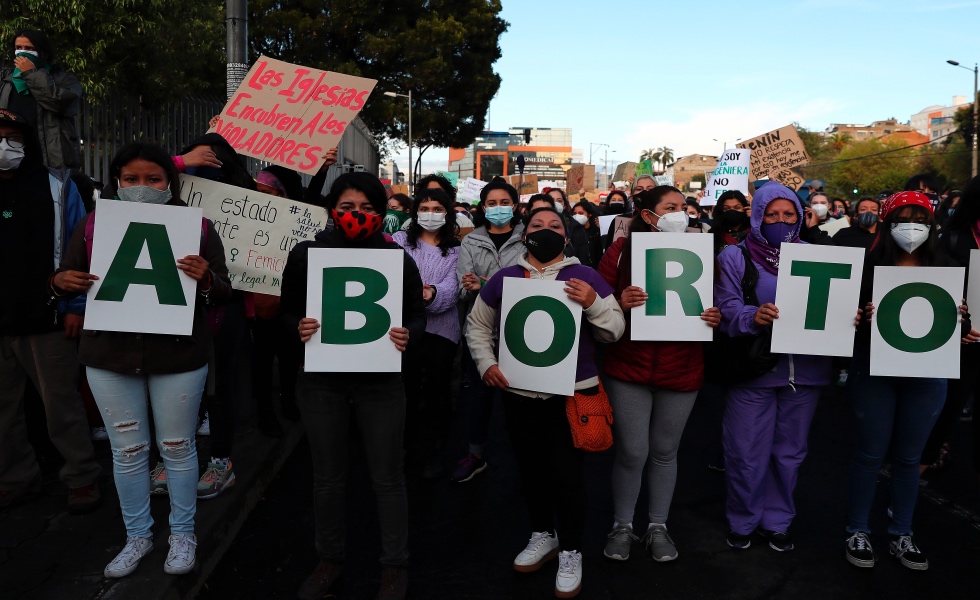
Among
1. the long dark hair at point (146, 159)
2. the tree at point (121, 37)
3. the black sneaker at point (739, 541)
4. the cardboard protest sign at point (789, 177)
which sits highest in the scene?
the tree at point (121, 37)

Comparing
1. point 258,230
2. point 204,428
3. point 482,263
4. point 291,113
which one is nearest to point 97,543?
point 204,428

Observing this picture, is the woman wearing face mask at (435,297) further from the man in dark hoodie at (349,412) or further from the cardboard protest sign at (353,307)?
the cardboard protest sign at (353,307)

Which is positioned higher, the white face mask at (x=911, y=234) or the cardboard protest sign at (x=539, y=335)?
the white face mask at (x=911, y=234)

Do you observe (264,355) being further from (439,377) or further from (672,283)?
(672,283)

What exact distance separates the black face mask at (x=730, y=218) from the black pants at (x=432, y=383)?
1999mm

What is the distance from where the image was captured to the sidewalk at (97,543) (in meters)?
3.48

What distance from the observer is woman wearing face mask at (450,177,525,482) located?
5.21m

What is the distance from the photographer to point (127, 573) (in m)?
3.54

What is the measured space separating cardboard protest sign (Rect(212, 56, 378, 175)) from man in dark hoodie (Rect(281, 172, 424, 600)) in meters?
1.67

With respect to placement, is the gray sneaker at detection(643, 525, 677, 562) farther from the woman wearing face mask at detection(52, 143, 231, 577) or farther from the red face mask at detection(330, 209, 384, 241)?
the woman wearing face mask at detection(52, 143, 231, 577)

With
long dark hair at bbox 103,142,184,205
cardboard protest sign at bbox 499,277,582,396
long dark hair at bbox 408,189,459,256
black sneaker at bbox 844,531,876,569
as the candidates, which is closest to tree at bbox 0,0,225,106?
long dark hair at bbox 408,189,459,256

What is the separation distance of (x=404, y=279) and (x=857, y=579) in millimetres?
2719

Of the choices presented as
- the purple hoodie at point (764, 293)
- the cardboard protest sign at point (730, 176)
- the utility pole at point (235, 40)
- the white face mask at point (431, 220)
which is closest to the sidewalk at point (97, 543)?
the white face mask at point (431, 220)

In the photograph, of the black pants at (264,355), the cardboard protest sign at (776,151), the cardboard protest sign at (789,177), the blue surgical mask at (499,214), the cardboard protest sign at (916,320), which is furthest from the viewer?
the cardboard protest sign at (776,151)
